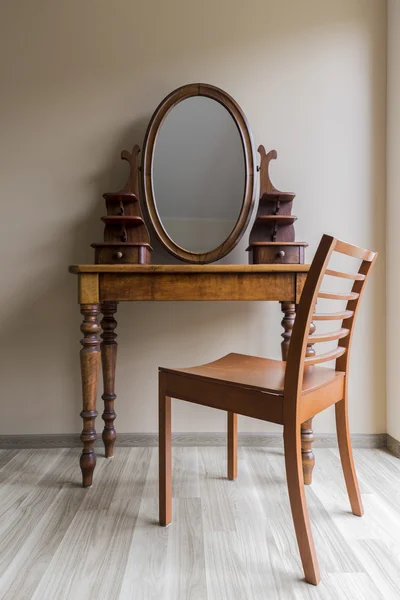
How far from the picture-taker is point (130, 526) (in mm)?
1395

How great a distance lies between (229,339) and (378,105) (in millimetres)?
1368

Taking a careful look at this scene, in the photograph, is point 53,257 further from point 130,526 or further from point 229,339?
point 130,526

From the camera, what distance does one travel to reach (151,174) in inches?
80.8

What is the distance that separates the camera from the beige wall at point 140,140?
212cm

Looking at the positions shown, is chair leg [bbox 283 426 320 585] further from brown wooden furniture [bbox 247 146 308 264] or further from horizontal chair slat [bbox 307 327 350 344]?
brown wooden furniture [bbox 247 146 308 264]

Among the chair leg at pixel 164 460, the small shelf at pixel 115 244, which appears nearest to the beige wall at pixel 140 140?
the small shelf at pixel 115 244

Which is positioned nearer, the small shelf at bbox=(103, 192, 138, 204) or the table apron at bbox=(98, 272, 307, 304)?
the table apron at bbox=(98, 272, 307, 304)

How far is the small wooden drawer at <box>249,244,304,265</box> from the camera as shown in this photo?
1916mm

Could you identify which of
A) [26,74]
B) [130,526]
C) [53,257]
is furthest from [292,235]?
[26,74]

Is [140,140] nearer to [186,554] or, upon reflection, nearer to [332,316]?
[332,316]

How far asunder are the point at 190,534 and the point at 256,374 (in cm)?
53

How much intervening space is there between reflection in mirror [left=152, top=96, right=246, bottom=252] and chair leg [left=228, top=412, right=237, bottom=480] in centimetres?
80

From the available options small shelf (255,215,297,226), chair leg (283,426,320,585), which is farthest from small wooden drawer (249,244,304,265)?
chair leg (283,426,320,585)

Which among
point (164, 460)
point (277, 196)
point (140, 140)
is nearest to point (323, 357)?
point (164, 460)
